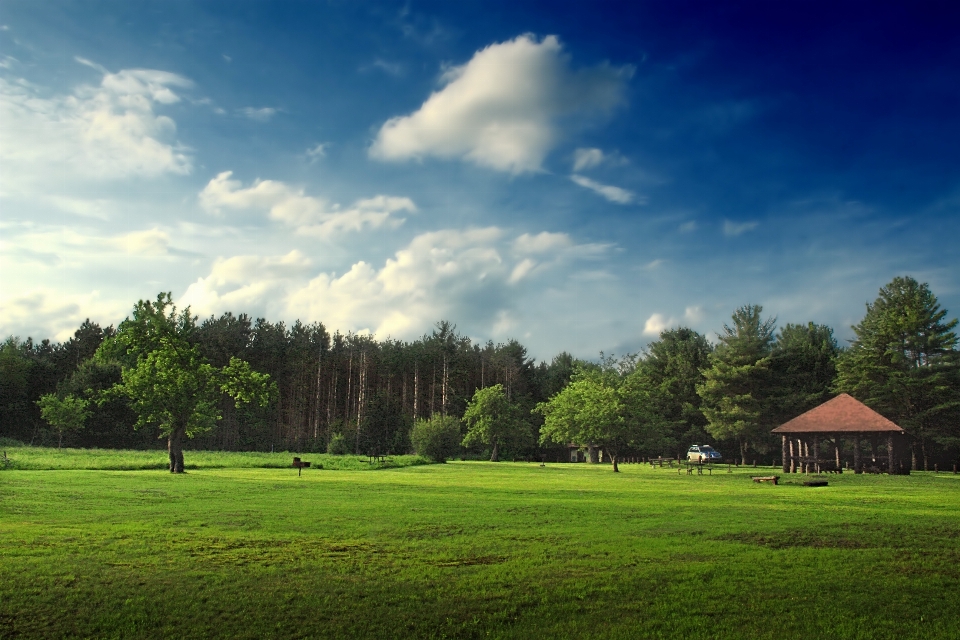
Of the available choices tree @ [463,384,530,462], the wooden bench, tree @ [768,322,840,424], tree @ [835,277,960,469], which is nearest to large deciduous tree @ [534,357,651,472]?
the wooden bench

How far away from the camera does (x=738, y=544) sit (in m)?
13.9

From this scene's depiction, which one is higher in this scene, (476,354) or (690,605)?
(476,354)

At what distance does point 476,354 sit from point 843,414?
6321 centimetres

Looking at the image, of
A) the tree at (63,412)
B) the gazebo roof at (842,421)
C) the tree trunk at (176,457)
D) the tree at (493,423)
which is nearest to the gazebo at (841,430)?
the gazebo roof at (842,421)

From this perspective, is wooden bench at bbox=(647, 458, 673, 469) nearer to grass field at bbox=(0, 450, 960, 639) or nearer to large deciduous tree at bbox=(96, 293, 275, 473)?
large deciduous tree at bbox=(96, 293, 275, 473)

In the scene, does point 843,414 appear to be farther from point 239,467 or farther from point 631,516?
point 239,467

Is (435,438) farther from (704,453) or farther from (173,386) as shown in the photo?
(173,386)

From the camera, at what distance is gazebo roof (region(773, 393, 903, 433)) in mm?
48306

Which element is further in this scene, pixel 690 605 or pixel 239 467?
pixel 239 467

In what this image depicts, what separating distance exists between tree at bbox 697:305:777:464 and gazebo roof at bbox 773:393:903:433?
18.6 m

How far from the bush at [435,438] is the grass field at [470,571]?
157 feet

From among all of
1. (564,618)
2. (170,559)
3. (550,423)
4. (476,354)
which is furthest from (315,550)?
(476,354)

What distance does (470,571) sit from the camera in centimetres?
1091

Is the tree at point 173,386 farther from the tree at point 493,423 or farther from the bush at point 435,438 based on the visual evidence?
the tree at point 493,423
